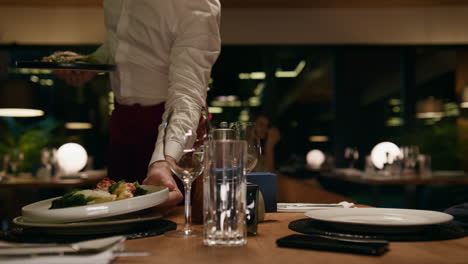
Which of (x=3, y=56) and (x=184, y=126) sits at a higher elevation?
(x=3, y=56)

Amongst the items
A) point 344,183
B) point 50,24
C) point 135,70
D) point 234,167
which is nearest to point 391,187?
point 344,183

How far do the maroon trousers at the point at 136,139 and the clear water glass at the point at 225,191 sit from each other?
91 cm

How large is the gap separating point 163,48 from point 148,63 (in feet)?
0.26

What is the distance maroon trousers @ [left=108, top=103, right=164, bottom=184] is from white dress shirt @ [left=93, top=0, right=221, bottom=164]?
40mm

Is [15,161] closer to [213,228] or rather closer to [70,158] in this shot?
[70,158]

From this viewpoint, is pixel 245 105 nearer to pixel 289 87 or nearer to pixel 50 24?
pixel 289 87

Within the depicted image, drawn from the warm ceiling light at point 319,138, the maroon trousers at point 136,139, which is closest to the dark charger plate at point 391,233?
the maroon trousers at point 136,139

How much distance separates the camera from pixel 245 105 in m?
6.62

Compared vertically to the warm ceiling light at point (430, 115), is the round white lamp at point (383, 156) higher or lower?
lower

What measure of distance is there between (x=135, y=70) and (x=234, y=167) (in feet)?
3.20

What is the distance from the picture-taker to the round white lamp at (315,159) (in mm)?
6066

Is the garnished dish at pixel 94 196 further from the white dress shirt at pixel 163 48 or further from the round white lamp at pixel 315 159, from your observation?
the round white lamp at pixel 315 159

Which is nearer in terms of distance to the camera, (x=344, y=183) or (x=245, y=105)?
(x=344, y=183)

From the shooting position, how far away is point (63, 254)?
2.02ft
